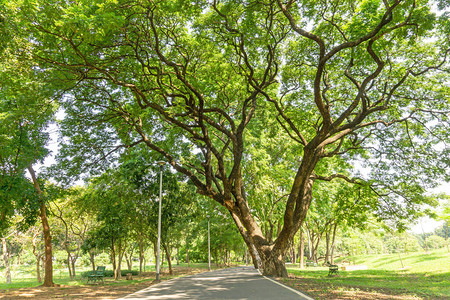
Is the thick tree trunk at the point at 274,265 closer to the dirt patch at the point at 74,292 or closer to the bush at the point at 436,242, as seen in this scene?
the dirt patch at the point at 74,292

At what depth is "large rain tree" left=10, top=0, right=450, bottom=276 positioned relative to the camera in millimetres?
9320

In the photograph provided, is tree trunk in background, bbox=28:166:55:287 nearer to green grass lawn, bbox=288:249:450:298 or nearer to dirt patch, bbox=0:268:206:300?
dirt patch, bbox=0:268:206:300

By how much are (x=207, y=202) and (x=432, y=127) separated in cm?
1949

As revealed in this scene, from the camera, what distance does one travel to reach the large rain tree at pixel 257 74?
30.6 ft

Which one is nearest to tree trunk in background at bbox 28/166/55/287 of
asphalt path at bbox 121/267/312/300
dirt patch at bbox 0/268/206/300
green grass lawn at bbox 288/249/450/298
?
dirt patch at bbox 0/268/206/300

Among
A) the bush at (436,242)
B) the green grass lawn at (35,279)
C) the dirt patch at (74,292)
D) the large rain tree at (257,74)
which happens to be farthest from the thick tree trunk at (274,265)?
the bush at (436,242)

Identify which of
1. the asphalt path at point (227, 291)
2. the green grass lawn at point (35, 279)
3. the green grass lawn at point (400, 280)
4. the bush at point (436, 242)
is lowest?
the bush at point (436, 242)

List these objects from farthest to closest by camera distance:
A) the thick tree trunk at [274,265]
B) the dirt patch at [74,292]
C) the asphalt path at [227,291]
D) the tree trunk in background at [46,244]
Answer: the tree trunk in background at [46,244], the thick tree trunk at [274,265], the dirt patch at [74,292], the asphalt path at [227,291]

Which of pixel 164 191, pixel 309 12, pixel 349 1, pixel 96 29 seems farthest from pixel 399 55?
pixel 164 191

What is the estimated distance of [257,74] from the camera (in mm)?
14875

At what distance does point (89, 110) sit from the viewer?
45.9 feet

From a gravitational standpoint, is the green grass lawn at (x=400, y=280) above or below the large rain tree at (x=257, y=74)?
below

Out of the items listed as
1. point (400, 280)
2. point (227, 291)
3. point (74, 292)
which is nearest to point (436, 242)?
point (400, 280)

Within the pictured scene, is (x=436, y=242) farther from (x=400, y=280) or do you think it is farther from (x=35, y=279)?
(x=35, y=279)
